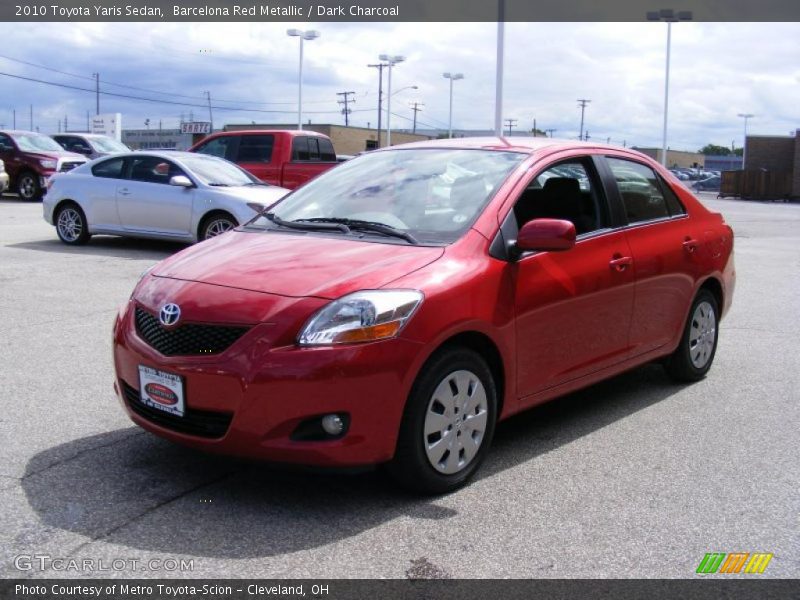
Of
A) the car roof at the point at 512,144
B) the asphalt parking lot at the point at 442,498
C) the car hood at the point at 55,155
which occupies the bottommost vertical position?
the asphalt parking lot at the point at 442,498

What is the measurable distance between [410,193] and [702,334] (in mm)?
2700

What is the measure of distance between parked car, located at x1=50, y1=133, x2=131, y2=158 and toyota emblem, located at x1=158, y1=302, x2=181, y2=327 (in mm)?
23997

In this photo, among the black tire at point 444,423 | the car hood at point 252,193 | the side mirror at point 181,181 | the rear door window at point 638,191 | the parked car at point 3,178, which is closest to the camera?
the black tire at point 444,423

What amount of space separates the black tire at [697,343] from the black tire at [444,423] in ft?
7.84

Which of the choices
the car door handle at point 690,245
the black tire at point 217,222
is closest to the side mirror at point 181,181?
the black tire at point 217,222

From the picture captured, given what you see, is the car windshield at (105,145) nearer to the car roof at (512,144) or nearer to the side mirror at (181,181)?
the side mirror at (181,181)

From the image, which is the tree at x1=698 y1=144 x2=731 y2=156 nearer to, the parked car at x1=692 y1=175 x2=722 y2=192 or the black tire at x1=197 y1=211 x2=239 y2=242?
the parked car at x1=692 y1=175 x2=722 y2=192

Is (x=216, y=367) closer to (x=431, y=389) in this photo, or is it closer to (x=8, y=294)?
(x=431, y=389)

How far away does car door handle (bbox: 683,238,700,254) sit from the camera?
607cm

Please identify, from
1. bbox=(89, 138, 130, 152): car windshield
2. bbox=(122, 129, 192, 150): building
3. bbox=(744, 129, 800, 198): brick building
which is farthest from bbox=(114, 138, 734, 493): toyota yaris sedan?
bbox=(122, 129, 192, 150): building

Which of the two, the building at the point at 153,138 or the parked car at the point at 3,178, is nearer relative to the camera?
the parked car at the point at 3,178

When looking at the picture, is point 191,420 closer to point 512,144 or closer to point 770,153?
point 512,144

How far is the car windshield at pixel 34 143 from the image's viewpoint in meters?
23.8

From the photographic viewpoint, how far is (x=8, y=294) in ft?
30.3
